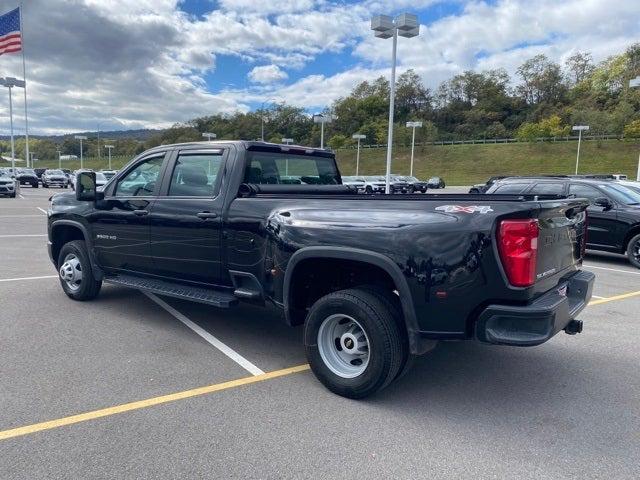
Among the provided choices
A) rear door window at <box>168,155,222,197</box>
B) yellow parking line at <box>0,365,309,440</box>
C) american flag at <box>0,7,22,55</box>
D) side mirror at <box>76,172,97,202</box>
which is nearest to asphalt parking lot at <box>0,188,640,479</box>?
yellow parking line at <box>0,365,309,440</box>

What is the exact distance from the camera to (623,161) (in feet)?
194

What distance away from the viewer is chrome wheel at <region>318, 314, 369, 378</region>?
3760 mm

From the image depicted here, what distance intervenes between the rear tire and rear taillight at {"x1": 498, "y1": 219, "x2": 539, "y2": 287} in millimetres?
7789

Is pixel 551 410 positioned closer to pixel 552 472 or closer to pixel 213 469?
pixel 552 472

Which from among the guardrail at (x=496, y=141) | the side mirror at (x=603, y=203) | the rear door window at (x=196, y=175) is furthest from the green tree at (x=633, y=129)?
the rear door window at (x=196, y=175)

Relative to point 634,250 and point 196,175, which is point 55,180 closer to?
point 196,175

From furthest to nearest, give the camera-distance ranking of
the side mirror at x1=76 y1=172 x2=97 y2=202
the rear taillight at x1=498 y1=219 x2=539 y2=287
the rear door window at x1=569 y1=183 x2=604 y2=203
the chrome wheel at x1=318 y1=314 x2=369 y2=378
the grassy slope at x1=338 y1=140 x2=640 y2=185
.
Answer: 1. the grassy slope at x1=338 y1=140 x2=640 y2=185
2. the rear door window at x1=569 y1=183 x2=604 y2=203
3. the side mirror at x1=76 y1=172 x2=97 y2=202
4. the chrome wheel at x1=318 y1=314 x2=369 y2=378
5. the rear taillight at x1=498 y1=219 x2=539 y2=287

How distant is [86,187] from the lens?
5809mm

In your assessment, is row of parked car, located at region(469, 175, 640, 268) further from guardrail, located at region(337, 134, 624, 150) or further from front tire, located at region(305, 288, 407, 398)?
guardrail, located at region(337, 134, 624, 150)

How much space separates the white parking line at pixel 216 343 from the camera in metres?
4.35

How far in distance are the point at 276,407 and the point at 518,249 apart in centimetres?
196

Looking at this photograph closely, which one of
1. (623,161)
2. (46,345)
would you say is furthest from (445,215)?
(623,161)

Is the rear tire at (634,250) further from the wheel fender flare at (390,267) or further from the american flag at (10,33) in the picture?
the american flag at (10,33)

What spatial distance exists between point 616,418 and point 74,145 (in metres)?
154
